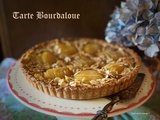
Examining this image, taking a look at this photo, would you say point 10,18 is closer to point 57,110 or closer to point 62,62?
point 62,62

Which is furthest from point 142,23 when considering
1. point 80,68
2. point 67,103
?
point 67,103

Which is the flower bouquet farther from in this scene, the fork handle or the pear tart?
the fork handle

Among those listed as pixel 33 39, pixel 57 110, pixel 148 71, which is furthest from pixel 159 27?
pixel 33 39

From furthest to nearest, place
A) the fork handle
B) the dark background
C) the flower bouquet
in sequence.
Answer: the dark background < the flower bouquet < the fork handle

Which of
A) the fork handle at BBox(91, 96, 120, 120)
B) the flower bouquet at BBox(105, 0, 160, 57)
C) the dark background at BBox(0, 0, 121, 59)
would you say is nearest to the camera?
the fork handle at BBox(91, 96, 120, 120)

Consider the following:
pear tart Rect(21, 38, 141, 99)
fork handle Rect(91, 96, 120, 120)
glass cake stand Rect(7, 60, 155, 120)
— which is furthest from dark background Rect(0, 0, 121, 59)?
fork handle Rect(91, 96, 120, 120)

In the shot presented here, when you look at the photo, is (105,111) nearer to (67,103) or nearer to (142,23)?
(67,103)
